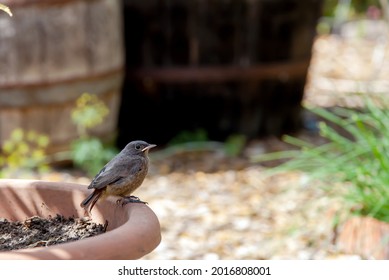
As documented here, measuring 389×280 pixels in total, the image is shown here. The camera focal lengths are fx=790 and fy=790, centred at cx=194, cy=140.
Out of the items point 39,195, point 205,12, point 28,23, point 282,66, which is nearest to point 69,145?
point 28,23

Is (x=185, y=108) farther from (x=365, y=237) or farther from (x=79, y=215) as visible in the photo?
(x=79, y=215)

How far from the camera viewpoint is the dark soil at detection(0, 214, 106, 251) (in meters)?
1.64

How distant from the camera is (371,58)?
25.1 ft

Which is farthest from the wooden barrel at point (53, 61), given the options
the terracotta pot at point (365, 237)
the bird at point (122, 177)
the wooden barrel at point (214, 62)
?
the bird at point (122, 177)

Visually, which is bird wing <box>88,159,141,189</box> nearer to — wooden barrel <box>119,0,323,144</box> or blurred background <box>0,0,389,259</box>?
blurred background <box>0,0,389,259</box>

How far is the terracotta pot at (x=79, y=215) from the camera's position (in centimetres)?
137

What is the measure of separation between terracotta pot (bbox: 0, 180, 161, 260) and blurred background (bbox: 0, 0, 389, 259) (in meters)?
1.50

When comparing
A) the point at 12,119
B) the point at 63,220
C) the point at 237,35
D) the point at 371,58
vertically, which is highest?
the point at 63,220

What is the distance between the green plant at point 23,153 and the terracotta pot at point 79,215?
2203mm

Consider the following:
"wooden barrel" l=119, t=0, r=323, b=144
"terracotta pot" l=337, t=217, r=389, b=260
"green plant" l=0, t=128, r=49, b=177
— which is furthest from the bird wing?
"wooden barrel" l=119, t=0, r=323, b=144
